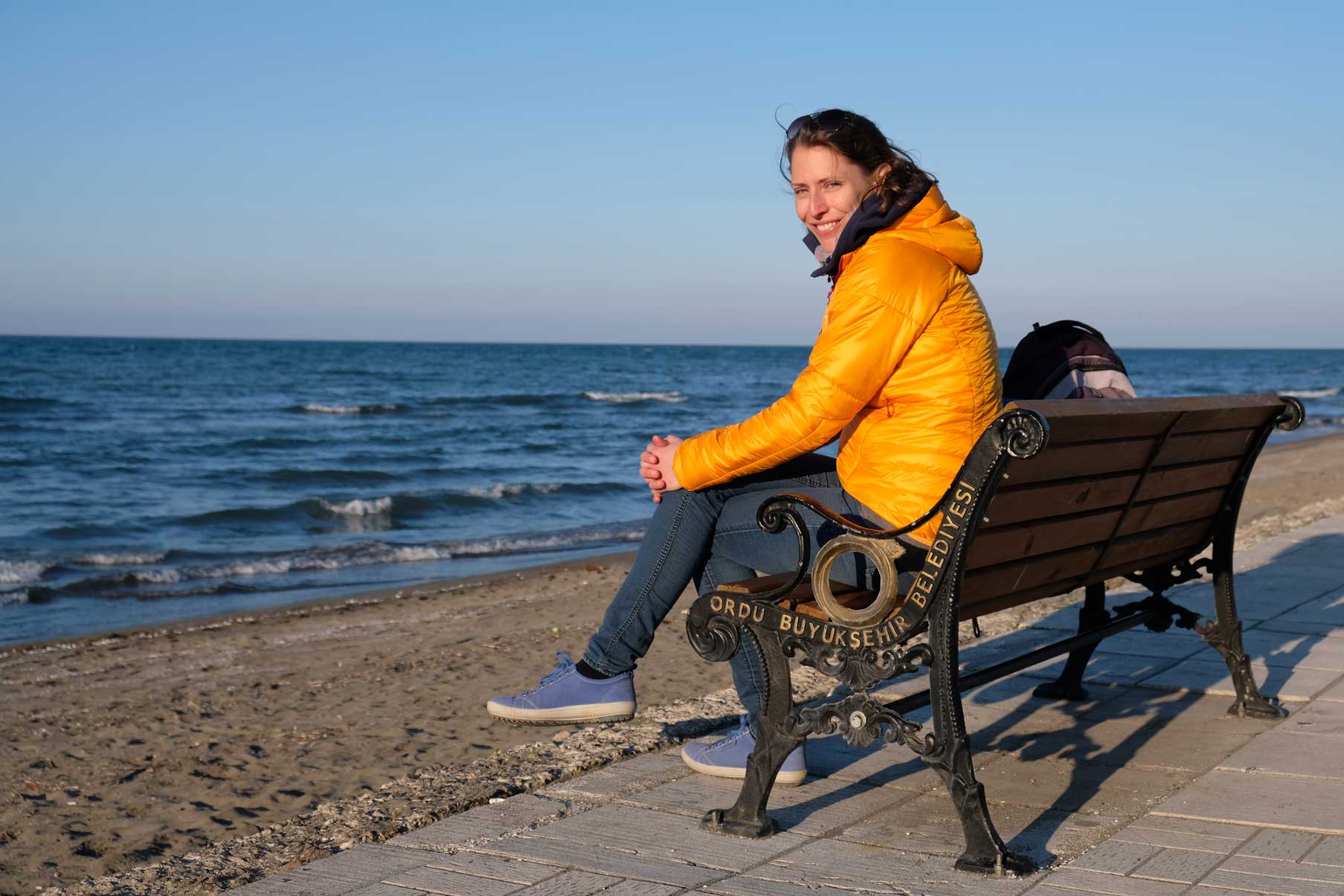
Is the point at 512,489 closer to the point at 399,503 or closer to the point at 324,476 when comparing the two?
the point at 399,503

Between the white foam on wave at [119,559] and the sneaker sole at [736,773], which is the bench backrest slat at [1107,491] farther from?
the white foam on wave at [119,559]

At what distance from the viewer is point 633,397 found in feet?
143

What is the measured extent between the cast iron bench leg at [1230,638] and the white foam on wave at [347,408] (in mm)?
30149

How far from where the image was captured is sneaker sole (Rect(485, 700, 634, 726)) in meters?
3.42

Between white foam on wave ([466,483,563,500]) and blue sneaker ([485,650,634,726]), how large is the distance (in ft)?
40.7

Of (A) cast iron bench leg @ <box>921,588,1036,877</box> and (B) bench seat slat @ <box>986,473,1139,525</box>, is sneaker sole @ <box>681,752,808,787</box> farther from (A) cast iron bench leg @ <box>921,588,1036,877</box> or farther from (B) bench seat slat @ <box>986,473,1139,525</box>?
(B) bench seat slat @ <box>986,473,1139,525</box>

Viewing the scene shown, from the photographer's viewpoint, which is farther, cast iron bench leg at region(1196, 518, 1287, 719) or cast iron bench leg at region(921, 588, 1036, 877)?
cast iron bench leg at region(1196, 518, 1287, 719)

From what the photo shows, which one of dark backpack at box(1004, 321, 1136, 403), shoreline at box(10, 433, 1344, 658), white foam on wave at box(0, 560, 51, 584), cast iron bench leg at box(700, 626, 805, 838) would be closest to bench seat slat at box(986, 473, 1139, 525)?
dark backpack at box(1004, 321, 1136, 403)

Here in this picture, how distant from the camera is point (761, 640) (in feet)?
9.86

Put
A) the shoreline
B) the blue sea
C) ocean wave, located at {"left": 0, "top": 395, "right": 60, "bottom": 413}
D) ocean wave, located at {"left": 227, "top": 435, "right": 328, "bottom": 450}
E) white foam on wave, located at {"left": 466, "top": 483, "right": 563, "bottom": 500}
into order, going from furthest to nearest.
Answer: ocean wave, located at {"left": 0, "top": 395, "right": 60, "bottom": 413} < ocean wave, located at {"left": 227, "top": 435, "right": 328, "bottom": 450} < white foam on wave, located at {"left": 466, "top": 483, "right": 563, "bottom": 500} < the blue sea < the shoreline

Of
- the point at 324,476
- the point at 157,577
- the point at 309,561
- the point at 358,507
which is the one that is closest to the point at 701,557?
the point at 157,577

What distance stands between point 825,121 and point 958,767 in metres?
1.57

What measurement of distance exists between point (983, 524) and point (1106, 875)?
2.61 feet

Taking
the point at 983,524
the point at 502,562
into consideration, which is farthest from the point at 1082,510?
the point at 502,562
